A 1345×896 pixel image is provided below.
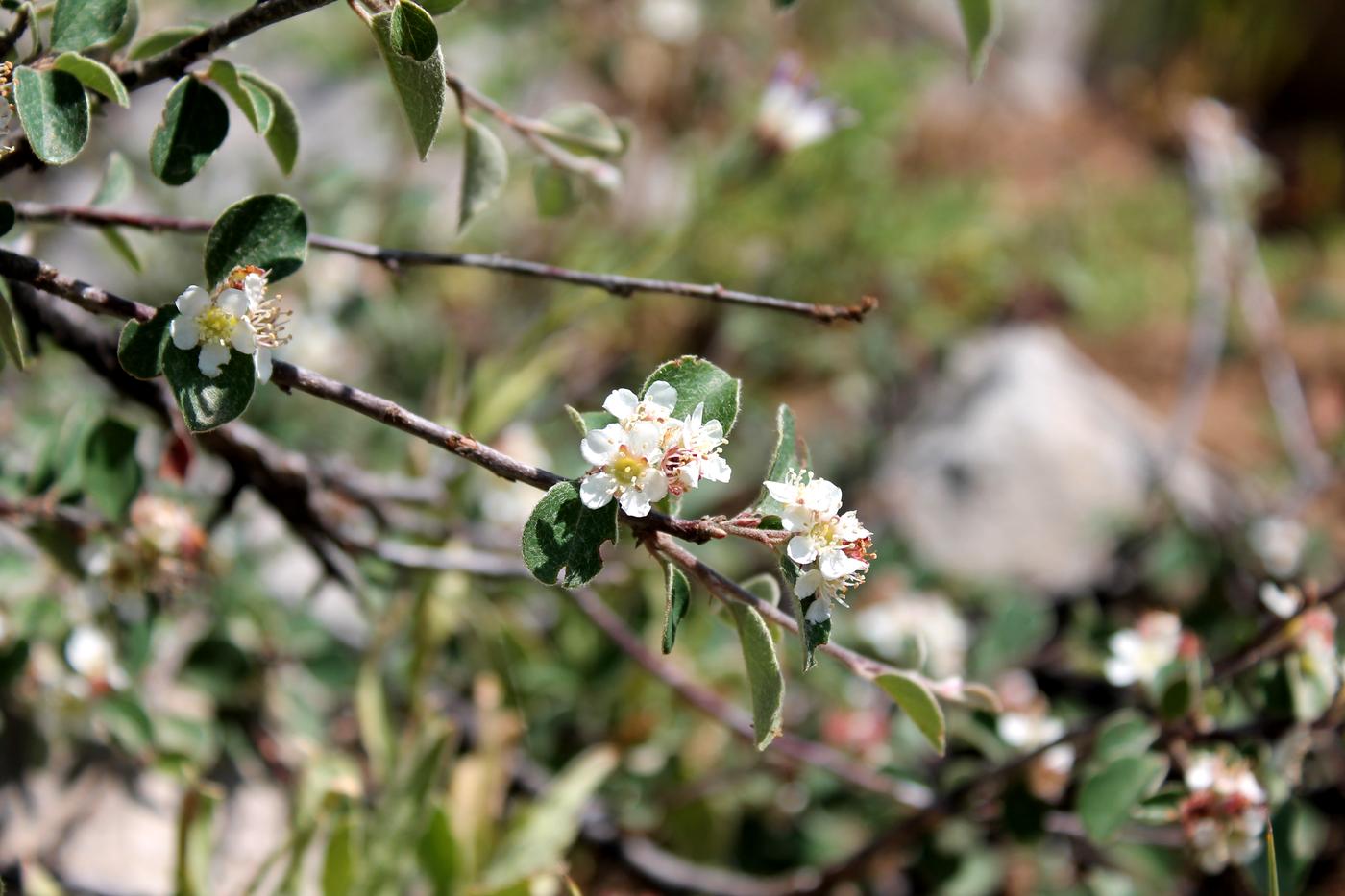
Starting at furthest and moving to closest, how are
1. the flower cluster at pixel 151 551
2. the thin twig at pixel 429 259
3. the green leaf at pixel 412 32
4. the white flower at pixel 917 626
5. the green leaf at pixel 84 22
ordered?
the white flower at pixel 917 626 < the flower cluster at pixel 151 551 < the thin twig at pixel 429 259 < the green leaf at pixel 84 22 < the green leaf at pixel 412 32

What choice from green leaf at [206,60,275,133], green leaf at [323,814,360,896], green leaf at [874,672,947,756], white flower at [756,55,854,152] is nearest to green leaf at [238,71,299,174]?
green leaf at [206,60,275,133]

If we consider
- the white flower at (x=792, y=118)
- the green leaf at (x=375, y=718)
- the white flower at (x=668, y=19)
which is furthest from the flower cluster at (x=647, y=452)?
the white flower at (x=668, y=19)

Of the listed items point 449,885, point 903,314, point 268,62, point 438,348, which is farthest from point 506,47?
point 449,885

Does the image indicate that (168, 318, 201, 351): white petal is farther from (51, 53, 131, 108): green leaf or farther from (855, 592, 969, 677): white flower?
(855, 592, 969, 677): white flower

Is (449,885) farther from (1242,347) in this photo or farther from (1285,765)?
→ (1242,347)

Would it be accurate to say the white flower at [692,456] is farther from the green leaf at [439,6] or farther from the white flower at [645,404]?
the green leaf at [439,6]

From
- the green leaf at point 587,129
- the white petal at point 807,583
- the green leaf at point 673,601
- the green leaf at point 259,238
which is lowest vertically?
the green leaf at point 673,601
